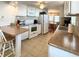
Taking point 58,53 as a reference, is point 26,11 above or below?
above

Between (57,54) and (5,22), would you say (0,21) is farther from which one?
(57,54)

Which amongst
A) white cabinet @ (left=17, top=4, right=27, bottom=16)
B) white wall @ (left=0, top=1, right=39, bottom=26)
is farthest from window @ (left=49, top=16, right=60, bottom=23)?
white wall @ (left=0, top=1, right=39, bottom=26)

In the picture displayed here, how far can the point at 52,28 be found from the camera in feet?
27.3

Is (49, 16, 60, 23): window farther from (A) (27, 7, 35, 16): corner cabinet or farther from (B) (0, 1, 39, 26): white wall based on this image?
(B) (0, 1, 39, 26): white wall

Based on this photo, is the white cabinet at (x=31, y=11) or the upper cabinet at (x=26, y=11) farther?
the white cabinet at (x=31, y=11)

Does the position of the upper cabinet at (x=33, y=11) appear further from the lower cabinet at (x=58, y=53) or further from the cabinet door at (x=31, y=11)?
the lower cabinet at (x=58, y=53)

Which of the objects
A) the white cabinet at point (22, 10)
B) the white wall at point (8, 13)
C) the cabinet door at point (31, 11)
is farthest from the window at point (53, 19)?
the white wall at point (8, 13)

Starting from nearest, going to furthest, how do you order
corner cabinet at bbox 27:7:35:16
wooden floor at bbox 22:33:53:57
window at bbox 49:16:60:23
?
wooden floor at bbox 22:33:53:57
corner cabinet at bbox 27:7:35:16
window at bbox 49:16:60:23

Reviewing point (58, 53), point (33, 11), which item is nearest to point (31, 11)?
point (33, 11)

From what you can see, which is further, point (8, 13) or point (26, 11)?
point (26, 11)

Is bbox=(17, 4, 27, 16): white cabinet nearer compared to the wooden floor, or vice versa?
the wooden floor

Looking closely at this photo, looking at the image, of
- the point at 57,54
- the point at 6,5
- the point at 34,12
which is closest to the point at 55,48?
the point at 57,54

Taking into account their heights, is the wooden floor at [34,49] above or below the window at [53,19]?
below

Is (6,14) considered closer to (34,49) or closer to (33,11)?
(34,49)
